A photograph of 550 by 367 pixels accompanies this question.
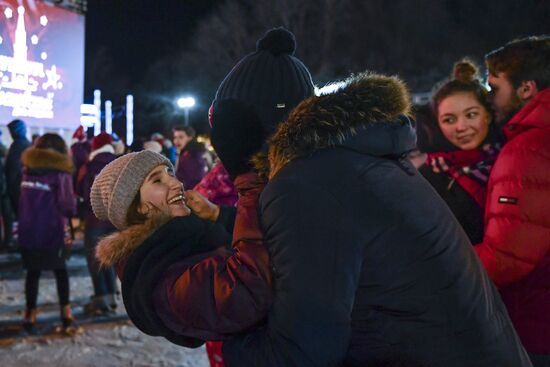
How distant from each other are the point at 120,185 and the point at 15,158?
7.02 m

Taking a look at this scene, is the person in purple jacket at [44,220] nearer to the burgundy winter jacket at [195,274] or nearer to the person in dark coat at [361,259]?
the burgundy winter jacket at [195,274]

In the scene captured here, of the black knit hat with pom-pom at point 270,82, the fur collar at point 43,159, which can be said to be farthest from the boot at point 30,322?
the black knit hat with pom-pom at point 270,82

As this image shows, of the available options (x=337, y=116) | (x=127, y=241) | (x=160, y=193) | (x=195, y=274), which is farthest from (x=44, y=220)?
(x=337, y=116)

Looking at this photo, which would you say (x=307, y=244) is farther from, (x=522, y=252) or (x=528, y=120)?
(x=528, y=120)

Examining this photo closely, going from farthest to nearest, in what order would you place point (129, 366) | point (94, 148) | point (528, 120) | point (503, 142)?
point (94, 148)
point (129, 366)
point (503, 142)
point (528, 120)

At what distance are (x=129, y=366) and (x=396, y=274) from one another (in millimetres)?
3591

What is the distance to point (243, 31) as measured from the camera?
2809 cm

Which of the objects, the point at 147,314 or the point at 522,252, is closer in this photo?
the point at 147,314

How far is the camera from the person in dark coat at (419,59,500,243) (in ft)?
7.07

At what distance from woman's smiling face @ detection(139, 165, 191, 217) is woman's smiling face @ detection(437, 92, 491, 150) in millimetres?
1226

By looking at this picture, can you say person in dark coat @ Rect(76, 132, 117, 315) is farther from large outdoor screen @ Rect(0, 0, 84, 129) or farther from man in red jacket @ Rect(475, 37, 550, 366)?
man in red jacket @ Rect(475, 37, 550, 366)

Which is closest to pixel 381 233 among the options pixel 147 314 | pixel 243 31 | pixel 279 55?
pixel 147 314

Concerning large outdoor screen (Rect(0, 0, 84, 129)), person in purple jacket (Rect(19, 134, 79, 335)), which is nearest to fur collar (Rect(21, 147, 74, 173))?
person in purple jacket (Rect(19, 134, 79, 335))

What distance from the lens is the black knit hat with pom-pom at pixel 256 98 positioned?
5.55ft
